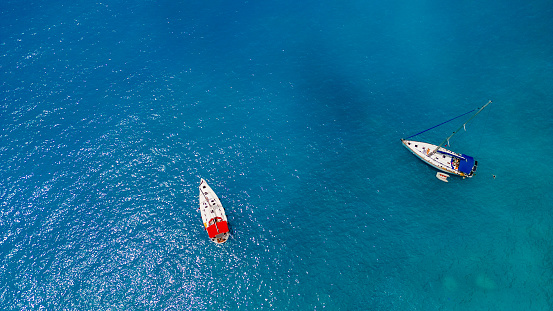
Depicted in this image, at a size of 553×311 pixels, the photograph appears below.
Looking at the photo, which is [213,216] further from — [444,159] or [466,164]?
[466,164]

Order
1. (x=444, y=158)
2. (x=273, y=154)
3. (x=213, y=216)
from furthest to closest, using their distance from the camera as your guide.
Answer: (x=273, y=154), (x=444, y=158), (x=213, y=216)

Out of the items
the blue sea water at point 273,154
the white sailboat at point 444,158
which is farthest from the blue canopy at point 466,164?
the blue sea water at point 273,154

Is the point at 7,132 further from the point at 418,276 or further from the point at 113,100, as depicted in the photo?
the point at 418,276

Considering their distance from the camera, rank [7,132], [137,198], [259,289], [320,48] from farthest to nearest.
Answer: [320,48] < [7,132] < [137,198] < [259,289]

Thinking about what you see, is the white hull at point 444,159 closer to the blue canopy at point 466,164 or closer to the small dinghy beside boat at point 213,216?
the blue canopy at point 466,164

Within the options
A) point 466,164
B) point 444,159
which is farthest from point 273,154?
point 466,164

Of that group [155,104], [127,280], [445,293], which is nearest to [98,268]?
[127,280]

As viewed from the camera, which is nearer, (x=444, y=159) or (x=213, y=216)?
(x=213, y=216)
